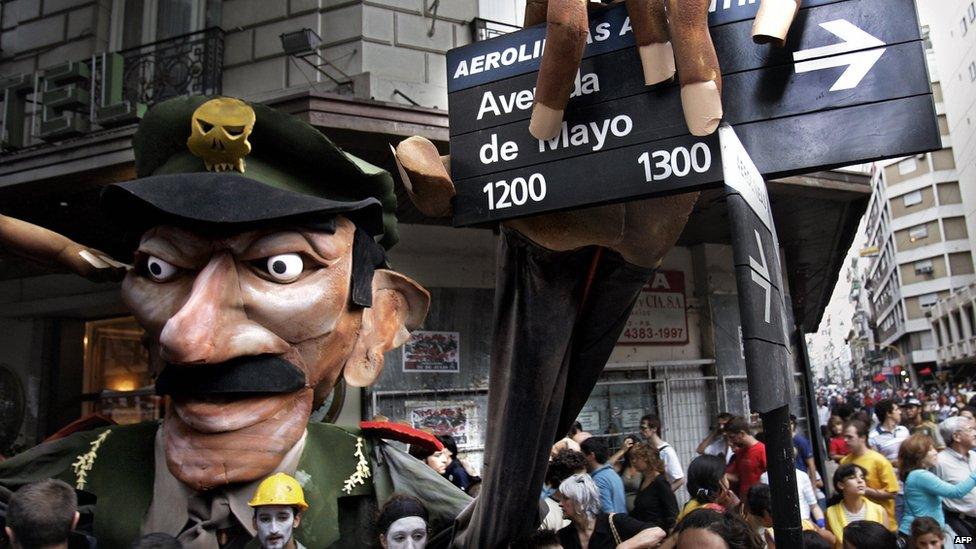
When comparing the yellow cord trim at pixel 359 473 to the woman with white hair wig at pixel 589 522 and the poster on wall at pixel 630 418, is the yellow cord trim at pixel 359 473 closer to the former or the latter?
the woman with white hair wig at pixel 589 522

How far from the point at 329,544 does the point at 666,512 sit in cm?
300

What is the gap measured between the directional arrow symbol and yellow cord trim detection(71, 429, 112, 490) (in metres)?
2.17

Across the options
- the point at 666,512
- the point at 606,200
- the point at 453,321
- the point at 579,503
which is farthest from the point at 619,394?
the point at 606,200

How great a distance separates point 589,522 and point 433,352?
3938 mm

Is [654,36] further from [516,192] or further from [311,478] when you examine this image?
[311,478]

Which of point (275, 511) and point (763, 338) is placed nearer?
point (763, 338)

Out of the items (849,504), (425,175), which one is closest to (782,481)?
(425,175)

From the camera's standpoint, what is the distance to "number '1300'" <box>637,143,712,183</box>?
1.91m

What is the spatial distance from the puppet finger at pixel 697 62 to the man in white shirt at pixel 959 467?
15.2 ft

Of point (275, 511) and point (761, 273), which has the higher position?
point (761, 273)

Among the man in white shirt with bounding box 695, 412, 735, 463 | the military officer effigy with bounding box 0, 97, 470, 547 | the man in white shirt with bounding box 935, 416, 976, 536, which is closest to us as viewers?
the military officer effigy with bounding box 0, 97, 470, 547

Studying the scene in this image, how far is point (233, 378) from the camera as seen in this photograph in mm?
2406

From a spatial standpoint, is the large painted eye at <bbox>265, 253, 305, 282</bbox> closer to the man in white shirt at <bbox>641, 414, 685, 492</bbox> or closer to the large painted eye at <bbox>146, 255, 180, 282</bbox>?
the large painted eye at <bbox>146, 255, 180, 282</bbox>

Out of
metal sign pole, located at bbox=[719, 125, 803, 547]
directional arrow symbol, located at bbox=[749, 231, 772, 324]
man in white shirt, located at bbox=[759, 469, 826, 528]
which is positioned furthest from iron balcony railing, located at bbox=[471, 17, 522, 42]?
directional arrow symbol, located at bbox=[749, 231, 772, 324]
